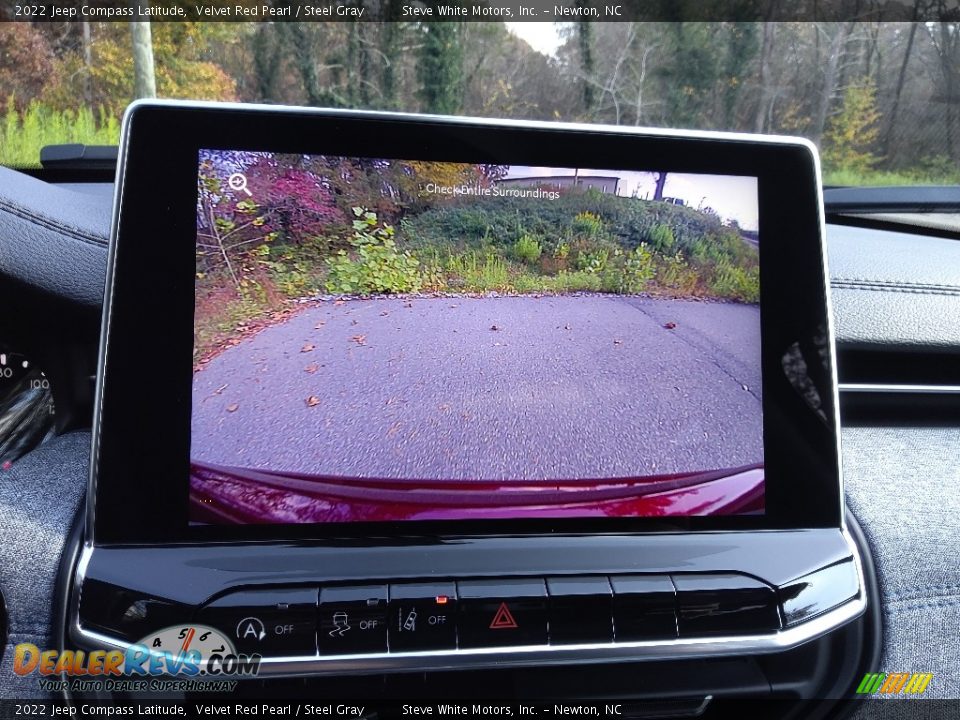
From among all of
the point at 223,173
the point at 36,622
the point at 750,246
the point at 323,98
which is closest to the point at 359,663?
the point at 36,622

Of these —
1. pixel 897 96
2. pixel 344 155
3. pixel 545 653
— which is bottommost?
pixel 545 653

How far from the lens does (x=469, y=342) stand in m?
1.43

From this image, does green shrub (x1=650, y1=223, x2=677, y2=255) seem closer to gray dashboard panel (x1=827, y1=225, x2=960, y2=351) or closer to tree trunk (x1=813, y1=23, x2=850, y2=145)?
gray dashboard panel (x1=827, y1=225, x2=960, y2=351)

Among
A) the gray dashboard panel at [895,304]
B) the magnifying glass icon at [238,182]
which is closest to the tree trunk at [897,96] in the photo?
the gray dashboard panel at [895,304]

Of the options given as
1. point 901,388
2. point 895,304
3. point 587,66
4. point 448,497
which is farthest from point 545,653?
point 587,66

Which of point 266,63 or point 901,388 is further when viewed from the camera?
point 266,63

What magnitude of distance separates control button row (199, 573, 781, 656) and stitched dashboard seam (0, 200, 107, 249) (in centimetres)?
95

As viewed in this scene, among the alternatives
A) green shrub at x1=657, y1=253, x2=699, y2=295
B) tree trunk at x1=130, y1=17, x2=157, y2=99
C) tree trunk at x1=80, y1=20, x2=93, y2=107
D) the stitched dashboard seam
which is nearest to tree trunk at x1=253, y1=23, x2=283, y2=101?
tree trunk at x1=80, y1=20, x2=93, y2=107

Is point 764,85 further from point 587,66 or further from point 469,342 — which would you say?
point 469,342

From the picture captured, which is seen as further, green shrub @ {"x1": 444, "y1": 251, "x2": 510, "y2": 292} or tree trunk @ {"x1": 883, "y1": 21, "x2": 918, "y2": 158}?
tree trunk @ {"x1": 883, "y1": 21, "x2": 918, "y2": 158}

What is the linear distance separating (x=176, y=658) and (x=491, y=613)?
1.93 feet

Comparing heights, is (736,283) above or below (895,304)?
above
